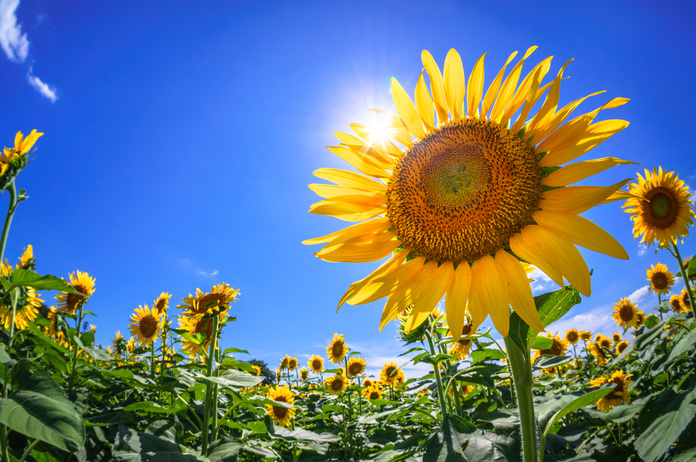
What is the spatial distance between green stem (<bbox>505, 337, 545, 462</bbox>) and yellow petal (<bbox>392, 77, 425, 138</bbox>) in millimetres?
984

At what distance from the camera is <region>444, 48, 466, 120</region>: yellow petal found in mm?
1609

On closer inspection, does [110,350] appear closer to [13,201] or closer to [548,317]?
[13,201]

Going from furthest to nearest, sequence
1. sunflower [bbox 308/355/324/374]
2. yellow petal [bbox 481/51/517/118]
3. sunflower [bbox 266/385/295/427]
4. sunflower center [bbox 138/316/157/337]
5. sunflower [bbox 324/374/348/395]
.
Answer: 1. sunflower [bbox 308/355/324/374]
2. sunflower [bbox 324/374/348/395]
3. sunflower center [bbox 138/316/157/337]
4. sunflower [bbox 266/385/295/427]
5. yellow petal [bbox 481/51/517/118]

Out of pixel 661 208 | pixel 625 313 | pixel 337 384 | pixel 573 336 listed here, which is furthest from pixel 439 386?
pixel 625 313

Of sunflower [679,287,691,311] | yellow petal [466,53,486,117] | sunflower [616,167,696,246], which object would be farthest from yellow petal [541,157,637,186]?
sunflower [679,287,691,311]

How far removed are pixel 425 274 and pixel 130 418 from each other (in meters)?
3.00

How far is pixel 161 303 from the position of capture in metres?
6.40

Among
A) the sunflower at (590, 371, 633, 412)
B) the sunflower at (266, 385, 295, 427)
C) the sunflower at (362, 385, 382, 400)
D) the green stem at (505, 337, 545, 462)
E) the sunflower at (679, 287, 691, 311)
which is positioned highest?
the sunflower at (679, 287, 691, 311)

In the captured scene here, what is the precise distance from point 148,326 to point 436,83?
20.7 ft

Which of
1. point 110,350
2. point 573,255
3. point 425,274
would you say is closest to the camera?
point 573,255

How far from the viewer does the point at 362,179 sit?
71.5 inches

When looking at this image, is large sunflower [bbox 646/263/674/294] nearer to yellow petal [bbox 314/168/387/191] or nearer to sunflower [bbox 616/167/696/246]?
sunflower [bbox 616/167/696/246]

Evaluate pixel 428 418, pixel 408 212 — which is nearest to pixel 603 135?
pixel 408 212

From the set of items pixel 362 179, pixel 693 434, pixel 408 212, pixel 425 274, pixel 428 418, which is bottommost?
pixel 693 434
